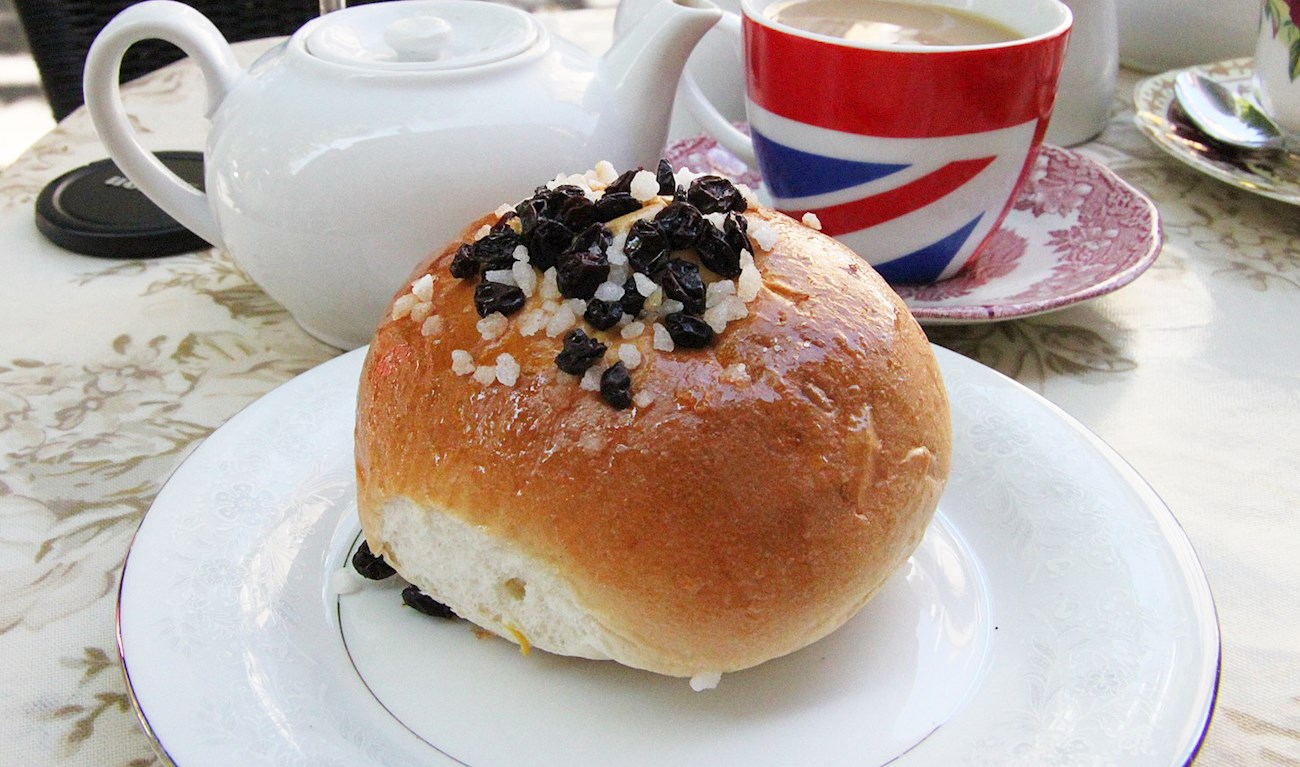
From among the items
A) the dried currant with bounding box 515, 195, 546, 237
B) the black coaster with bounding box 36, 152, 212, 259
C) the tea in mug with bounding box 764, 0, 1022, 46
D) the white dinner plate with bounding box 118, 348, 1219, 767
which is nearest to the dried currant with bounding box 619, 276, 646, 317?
the dried currant with bounding box 515, 195, 546, 237

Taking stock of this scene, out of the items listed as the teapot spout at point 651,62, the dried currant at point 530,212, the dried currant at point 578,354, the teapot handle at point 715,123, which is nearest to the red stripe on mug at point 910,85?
the teapot spout at point 651,62

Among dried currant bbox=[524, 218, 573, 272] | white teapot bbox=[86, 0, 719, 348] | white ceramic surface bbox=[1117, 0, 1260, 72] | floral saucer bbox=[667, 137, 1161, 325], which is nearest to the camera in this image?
dried currant bbox=[524, 218, 573, 272]

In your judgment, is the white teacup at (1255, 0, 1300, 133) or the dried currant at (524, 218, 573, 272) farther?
the white teacup at (1255, 0, 1300, 133)

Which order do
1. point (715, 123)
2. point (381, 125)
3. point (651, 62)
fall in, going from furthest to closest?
point (715, 123)
point (651, 62)
point (381, 125)

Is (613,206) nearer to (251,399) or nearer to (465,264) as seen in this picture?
(465,264)

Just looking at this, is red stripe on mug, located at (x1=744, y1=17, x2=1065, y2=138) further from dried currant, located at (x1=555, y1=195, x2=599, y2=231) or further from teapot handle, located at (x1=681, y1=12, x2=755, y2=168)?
dried currant, located at (x1=555, y1=195, x2=599, y2=231)

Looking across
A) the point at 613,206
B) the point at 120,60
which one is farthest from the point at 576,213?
the point at 120,60
